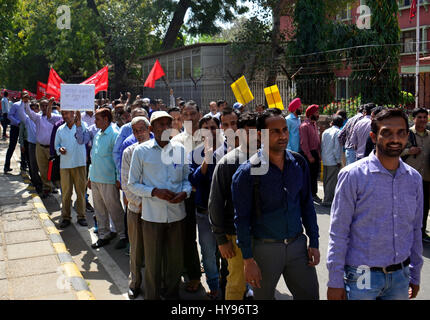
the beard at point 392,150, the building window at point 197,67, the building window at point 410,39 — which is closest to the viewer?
the beard at point 392,150

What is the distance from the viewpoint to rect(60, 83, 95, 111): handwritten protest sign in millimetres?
7703

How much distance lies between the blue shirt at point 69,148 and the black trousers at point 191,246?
3.20m

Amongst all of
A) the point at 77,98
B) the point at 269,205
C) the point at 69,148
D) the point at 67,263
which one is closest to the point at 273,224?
the point at 269,205

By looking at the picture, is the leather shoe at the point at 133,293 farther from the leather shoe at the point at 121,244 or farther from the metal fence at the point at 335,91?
the metal fence at the point at 335,91

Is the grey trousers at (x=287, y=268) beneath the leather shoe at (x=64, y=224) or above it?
above

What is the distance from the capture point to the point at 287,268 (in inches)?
134

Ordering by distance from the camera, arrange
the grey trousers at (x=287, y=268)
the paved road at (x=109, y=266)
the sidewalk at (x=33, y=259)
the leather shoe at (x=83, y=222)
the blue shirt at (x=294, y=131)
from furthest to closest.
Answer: the blue shirt at (x=294, y=131)
the leather shoe at (x=83, y=222)
the paved road at (x=109, y=266)
the sidewalk at (x=33, y=259)
the grey trousers at (x=287, y=268)

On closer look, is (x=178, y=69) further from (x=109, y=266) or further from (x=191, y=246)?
(x=191, y=246)

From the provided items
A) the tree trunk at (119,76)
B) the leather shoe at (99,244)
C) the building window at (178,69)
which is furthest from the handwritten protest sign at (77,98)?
the tree trunk at (119,76)

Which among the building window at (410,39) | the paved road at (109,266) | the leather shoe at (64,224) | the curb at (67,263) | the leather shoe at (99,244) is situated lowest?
the paved road at (109,266)

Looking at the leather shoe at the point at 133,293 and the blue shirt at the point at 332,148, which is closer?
the leather shoe at the point at 133,293

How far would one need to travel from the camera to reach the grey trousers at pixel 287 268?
3348 millimetres

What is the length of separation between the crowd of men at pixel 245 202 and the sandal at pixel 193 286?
0.05 ft

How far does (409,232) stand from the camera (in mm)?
2973
